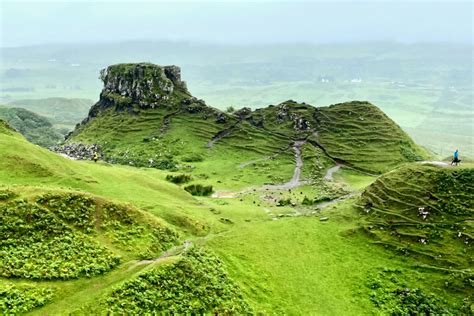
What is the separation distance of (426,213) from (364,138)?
93447 mm

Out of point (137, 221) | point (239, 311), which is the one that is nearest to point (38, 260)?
point (137, 221)

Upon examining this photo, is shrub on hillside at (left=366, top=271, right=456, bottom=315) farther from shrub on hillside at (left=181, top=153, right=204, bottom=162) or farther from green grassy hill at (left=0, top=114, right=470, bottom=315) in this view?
shrub on hillside at (left=181, top=153, right=204, bottom=162)

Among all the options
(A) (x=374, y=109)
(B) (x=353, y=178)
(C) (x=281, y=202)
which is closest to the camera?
(C) (x=281, y=202)

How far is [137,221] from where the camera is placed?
2082 inches

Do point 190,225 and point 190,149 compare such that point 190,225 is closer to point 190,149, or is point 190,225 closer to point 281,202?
point 281,202

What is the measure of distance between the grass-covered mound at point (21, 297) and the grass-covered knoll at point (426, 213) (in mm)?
51184

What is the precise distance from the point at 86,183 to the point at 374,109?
468ft

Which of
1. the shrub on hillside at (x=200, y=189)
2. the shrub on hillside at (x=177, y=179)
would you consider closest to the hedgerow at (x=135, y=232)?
the shrub on hillside at (x=200, y=189)

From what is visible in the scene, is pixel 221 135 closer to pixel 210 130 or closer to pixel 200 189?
pixel 210 130

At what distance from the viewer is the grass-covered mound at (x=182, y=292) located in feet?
129

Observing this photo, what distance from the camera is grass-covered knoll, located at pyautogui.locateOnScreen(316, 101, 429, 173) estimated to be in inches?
5738

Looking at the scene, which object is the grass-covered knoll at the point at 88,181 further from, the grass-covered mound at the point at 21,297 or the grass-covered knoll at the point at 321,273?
the grass-covered mound at the point at 21,297

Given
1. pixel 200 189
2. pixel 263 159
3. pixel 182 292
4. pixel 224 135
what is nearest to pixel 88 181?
pixel 182 292

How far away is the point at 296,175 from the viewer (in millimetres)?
134250
